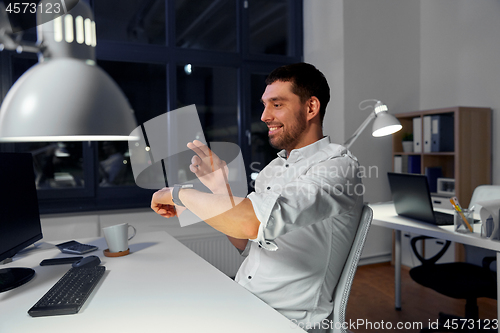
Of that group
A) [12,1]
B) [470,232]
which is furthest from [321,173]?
[12,1]

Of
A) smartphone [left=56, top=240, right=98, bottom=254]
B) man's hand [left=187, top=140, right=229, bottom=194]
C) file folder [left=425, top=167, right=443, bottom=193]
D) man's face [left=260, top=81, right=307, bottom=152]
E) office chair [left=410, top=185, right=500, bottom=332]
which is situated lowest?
office chair [left=410, top=185, right=500, bottom=332]

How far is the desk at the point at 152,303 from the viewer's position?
89 cm

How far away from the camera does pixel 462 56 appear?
335 centimetres

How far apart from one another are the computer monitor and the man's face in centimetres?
91

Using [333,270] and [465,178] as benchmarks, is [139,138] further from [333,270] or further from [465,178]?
[465,178]

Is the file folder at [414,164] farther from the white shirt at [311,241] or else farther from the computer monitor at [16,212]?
the computer monitor at [16,212]

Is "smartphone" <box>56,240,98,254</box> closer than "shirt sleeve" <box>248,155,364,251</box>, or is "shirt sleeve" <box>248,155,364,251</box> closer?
"shirt sleeve" <box>248,155,364,251</box>

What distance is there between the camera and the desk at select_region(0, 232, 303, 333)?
0.89m

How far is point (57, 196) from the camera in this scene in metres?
2.98

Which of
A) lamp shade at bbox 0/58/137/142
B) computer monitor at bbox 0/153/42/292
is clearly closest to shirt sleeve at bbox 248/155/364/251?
lamp shade at bbox 0/58/137/142

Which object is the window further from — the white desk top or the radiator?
the white desk top

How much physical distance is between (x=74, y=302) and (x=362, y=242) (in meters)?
0.84

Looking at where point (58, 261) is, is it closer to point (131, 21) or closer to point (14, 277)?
point (14, 277)

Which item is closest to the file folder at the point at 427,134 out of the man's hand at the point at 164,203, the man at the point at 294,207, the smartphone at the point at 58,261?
the man at the point at 294,207
